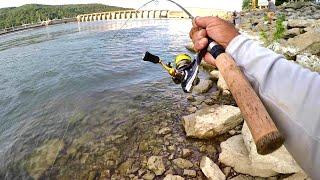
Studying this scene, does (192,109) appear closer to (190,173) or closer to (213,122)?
(213,122)

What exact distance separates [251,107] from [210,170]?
393cm

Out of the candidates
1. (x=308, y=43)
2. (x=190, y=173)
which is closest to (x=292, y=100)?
(x=190, y=173)

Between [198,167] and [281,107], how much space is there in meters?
4.37

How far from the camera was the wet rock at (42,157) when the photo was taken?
6.37m

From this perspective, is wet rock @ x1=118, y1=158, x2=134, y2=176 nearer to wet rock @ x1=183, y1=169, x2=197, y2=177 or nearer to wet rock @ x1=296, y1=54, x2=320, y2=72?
wet rock @ x1=183, y1=169, x2=197, y2=177

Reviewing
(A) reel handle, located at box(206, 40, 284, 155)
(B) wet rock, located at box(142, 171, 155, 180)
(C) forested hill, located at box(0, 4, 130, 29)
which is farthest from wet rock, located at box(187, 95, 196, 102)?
(C) forested hill, located at box(0, 4, 130, 29)

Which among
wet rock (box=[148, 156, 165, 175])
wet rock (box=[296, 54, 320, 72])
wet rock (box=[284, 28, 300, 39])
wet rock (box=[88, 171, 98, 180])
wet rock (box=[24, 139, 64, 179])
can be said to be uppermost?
wet rock (box=[284, 28, 300, 39])

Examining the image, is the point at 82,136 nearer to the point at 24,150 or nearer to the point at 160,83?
the point at 24,150

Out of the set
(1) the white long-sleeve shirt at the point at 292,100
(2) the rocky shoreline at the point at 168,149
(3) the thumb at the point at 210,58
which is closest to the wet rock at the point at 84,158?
(2) the rocky shoreline at the point at 168,149

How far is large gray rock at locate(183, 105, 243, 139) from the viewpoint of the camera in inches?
257

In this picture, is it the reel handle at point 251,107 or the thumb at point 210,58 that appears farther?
the thumb at point 210,58

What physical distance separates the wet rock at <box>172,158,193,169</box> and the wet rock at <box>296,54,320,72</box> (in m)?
4.38

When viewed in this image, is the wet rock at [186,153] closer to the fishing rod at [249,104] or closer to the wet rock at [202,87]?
the wet rock at [202,87]

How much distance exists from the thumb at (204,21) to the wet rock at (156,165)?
4.02 m
